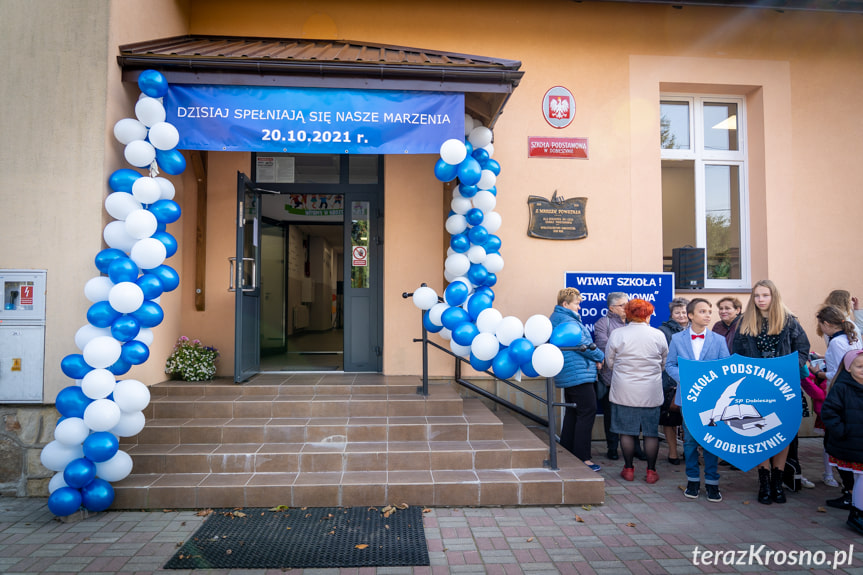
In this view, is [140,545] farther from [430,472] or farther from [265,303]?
[265,303]

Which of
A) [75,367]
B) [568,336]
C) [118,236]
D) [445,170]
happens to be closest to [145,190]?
[118,236]

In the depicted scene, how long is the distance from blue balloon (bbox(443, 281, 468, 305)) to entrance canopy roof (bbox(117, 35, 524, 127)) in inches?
71.1

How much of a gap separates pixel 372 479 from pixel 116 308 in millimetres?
2321

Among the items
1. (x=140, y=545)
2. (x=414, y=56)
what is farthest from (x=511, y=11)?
(x=140, y=545)

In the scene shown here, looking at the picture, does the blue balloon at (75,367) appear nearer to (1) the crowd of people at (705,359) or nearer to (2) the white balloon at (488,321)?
(2) the white balloon at (488,321)

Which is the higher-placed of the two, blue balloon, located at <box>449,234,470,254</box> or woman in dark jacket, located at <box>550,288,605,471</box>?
blue balloon, located at <box>449,234,470,254</box>

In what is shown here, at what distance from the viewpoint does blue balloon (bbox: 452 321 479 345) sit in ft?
14.3

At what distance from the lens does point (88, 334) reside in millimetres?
3787

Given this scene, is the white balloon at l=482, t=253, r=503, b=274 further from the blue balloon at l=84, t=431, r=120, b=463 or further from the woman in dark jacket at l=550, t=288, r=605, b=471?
the blue balloon at l=84, t=431, r=120, b=463

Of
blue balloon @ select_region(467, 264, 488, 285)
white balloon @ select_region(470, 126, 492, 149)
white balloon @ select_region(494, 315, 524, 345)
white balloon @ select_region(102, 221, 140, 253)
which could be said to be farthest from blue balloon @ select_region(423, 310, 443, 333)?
white balloon @ select_region(102, 221, 140, 253)

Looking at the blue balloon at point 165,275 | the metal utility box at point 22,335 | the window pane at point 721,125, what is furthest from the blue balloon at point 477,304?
the window pane at point 721,125

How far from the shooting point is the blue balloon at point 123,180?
4.17m

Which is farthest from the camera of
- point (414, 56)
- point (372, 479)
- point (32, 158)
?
point (414, 56)

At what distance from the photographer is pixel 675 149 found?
6605 mm
